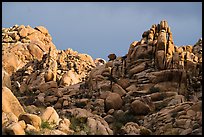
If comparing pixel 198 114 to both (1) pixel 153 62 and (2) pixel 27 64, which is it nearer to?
(1) pixel 153 62

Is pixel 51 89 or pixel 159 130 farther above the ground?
pixel 51 89

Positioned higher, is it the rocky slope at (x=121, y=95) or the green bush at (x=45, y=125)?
the rocky slope at (x=121, y=95)

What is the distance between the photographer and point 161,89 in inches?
1423

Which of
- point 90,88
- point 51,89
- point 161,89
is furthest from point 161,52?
point 51,89

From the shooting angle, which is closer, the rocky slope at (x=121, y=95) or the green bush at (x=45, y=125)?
the green bush at (x=45, y=125)

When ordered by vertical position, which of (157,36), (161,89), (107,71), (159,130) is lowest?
(159,130)

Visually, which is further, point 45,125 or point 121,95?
point 121,95

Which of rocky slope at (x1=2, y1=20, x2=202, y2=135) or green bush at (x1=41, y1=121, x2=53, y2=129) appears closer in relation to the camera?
green bush at (x1=41, y1=121, x2=53, y2=129)

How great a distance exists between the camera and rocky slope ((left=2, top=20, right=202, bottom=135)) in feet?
77.5

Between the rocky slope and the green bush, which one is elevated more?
the rocky slope

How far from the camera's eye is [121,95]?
121ft

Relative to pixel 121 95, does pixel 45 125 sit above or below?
below

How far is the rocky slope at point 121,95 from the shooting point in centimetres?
2362

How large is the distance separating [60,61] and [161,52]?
20342 mm
